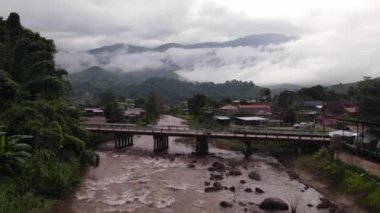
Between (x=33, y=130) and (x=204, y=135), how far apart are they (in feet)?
88.0

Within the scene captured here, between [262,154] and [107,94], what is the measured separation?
81997mm

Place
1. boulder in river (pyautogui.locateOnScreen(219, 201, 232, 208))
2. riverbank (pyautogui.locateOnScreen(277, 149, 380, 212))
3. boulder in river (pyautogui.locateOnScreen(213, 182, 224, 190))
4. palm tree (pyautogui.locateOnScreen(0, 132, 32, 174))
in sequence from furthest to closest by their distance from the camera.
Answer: boulder in river (pyautogui.locateOnScreen(213, 182, 224, 190)) → boulder in river (pyautogui.locateOnScreen(219, 201, 232, 208)) → riverbank (pyautogui.locateOnScreen(277, 149, 380, 212)) → palm tree (pyautogui.locateOnScreen(0, 132, 32, 174))

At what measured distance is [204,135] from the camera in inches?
2297

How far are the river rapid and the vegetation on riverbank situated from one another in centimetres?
213

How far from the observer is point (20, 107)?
38656 mm

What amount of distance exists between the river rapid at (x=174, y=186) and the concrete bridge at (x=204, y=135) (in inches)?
101

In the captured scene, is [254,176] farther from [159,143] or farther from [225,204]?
[159,143]

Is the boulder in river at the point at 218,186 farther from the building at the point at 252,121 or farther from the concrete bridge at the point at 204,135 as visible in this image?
the building at the point at 252,121

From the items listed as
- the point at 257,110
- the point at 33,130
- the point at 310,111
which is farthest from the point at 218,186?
the point at 310,111

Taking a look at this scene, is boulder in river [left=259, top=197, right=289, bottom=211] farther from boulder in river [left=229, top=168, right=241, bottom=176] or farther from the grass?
boulder in river [left=229, top=168, right=241, bottom=176]

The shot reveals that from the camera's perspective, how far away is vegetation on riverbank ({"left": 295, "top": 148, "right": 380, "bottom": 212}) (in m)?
31.2

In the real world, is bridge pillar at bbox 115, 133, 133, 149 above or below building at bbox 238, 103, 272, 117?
below

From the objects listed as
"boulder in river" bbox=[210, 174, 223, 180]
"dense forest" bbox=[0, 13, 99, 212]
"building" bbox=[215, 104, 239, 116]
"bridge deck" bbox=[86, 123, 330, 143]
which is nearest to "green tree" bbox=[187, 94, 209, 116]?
"building" bbox=[215, 104, 239, 116]

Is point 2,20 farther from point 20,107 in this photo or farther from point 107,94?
point 107,94
